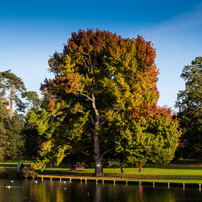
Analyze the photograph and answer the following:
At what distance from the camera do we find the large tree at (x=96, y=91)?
1467 inches

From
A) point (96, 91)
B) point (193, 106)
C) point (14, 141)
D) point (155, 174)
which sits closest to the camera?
point (96, 91)

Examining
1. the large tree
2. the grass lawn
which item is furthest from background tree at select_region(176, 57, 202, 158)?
the large tree

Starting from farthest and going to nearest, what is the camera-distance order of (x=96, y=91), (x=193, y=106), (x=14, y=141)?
(x=14, y=141)
(x=193, y=106)
(x=96, y=91)

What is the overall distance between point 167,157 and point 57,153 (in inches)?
473

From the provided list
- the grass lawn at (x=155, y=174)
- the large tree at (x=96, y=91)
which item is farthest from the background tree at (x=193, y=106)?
the large tree at (x=96, y=91)

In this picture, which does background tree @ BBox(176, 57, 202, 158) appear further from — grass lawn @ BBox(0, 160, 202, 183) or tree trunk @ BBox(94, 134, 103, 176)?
tree trunk @ BBox(94, 134, 103, 176)

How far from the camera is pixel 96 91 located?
128 ft

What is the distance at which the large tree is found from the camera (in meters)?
37.2

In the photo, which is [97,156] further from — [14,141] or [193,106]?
[14,141]

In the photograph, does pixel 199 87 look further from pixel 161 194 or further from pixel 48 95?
pixel 161 194

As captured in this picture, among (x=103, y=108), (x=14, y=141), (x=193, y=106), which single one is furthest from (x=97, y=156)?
(x=14, y=141)

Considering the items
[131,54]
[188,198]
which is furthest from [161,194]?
[131,54]

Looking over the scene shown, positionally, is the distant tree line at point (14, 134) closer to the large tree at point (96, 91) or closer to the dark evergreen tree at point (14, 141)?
the dark evergreen tree at point (14, 141)

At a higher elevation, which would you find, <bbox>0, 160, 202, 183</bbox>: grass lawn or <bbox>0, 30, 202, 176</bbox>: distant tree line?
<bbox>0, 30, 202, 176</bbox>: distant tree line
